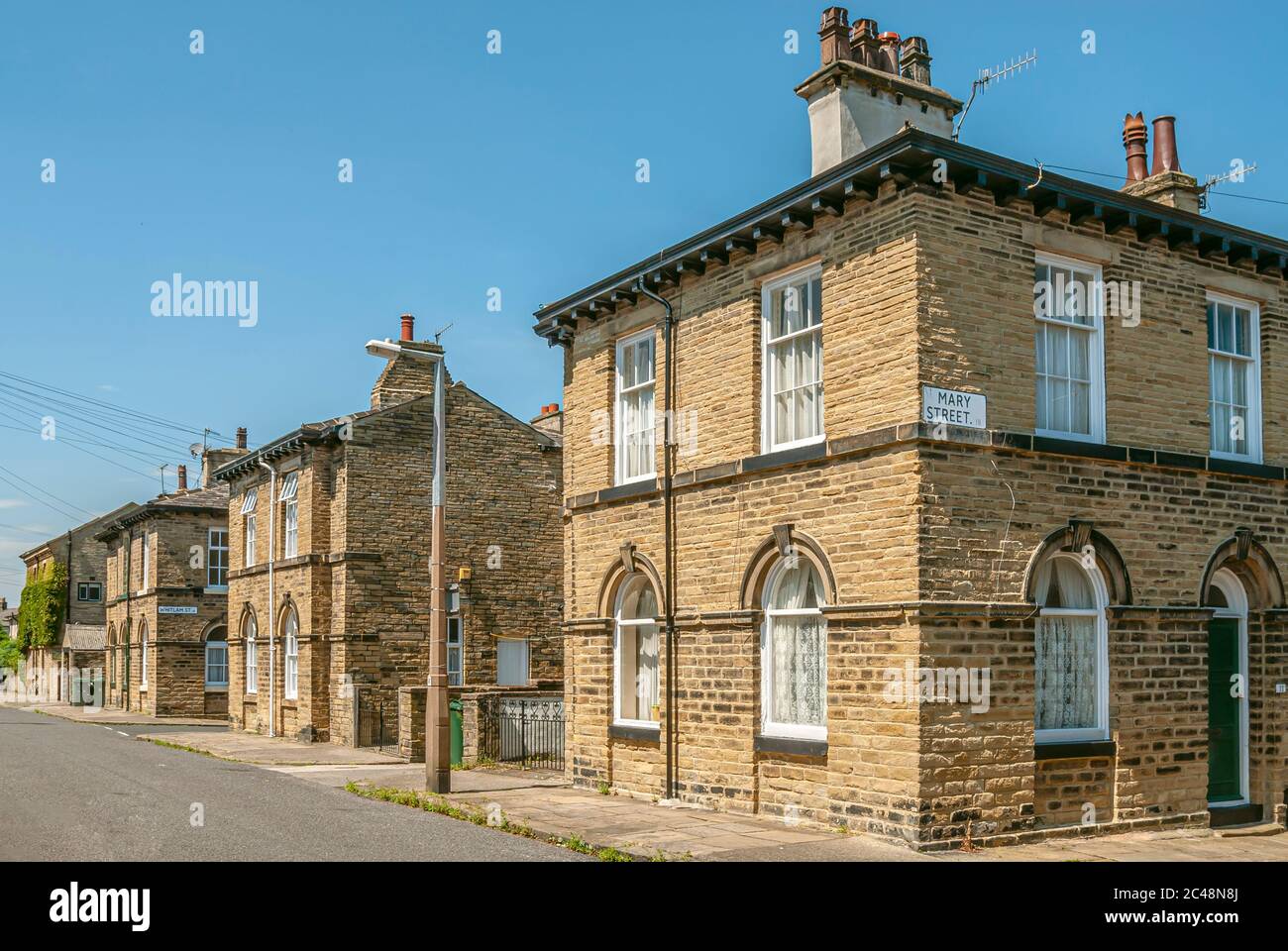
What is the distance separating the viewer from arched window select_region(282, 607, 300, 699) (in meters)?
29.6

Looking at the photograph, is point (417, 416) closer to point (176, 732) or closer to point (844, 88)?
point (176, 732)

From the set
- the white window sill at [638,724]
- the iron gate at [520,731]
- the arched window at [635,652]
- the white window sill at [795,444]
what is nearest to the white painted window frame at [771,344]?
the white window sill at [795,444]

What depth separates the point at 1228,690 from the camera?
14.8m

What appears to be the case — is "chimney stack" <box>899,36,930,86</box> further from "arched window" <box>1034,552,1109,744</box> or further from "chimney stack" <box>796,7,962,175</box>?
"arched window" <box>1034,552,1109,744</box>

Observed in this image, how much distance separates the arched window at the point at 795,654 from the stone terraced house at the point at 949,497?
4cm

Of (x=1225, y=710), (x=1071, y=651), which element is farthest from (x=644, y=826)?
(x=1225, y=710)

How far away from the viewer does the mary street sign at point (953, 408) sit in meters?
12.4

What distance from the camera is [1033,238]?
532 inches

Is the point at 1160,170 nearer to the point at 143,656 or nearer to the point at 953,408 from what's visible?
the point at 953,408

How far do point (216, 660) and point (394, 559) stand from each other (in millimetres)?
16300

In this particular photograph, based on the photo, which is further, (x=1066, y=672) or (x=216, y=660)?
(x=216, y=660)

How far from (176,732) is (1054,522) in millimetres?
26794

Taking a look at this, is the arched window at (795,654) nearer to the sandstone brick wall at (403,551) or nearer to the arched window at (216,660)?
the sandstone brick wall at (403,551)
